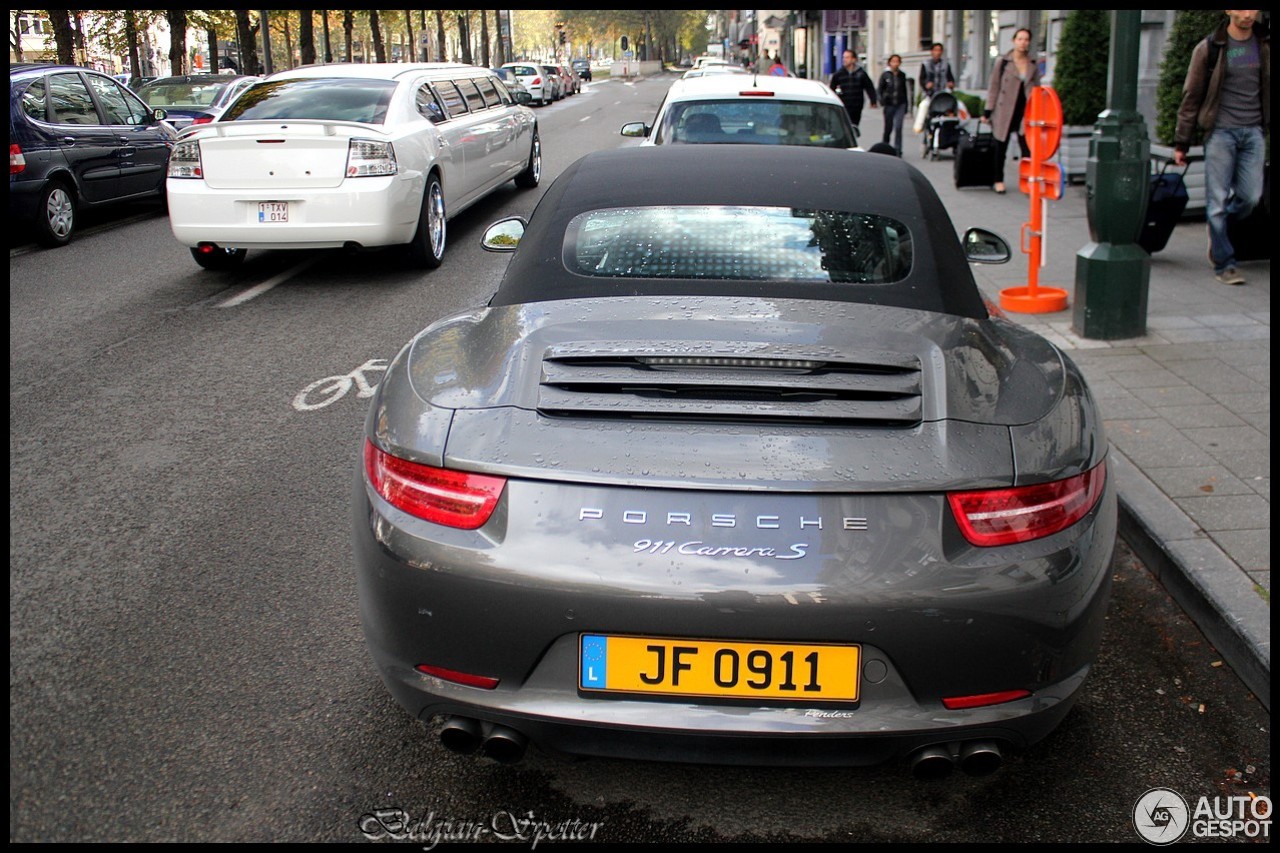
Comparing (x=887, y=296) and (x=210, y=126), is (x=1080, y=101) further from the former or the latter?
(x=887, y=296)

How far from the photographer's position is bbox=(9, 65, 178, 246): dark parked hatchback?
36.6 feet

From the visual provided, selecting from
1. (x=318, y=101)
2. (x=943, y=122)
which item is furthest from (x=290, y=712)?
(x=943, y=122)

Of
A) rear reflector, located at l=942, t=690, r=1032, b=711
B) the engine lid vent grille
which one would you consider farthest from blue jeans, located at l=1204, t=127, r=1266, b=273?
rear reflector, located at l=942, t=690, r=1032, b=711

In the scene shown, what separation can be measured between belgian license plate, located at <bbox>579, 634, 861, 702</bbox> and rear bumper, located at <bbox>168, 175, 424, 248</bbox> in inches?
279

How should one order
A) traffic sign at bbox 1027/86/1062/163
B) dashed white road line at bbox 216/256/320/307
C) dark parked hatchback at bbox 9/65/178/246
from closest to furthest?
traffic sign at bbox 1027/86/1062/163 < dashed white road line at bbox 216/256/320/307 < dark parked hatchback at bbox 9/65/178/246

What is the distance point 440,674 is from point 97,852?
2.77ft

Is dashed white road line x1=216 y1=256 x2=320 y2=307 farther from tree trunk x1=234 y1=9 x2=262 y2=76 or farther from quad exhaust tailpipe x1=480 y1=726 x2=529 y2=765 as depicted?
tree trunk x1=234 y1=9 x2=262 y2=76

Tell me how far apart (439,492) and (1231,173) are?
7397 millimetres

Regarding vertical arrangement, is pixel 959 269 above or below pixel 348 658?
above

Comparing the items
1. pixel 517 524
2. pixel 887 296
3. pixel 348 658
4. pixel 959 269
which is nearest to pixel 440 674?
pixel 517 524

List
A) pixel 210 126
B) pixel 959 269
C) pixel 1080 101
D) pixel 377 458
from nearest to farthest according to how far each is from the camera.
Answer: pixel 377 458 → pixel 959 269 → pixel 210 126 → pixel 1080 101

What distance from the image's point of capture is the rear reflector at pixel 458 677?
7.99 ft

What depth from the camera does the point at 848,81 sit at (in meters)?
19.6

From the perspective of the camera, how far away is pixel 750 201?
359cm
